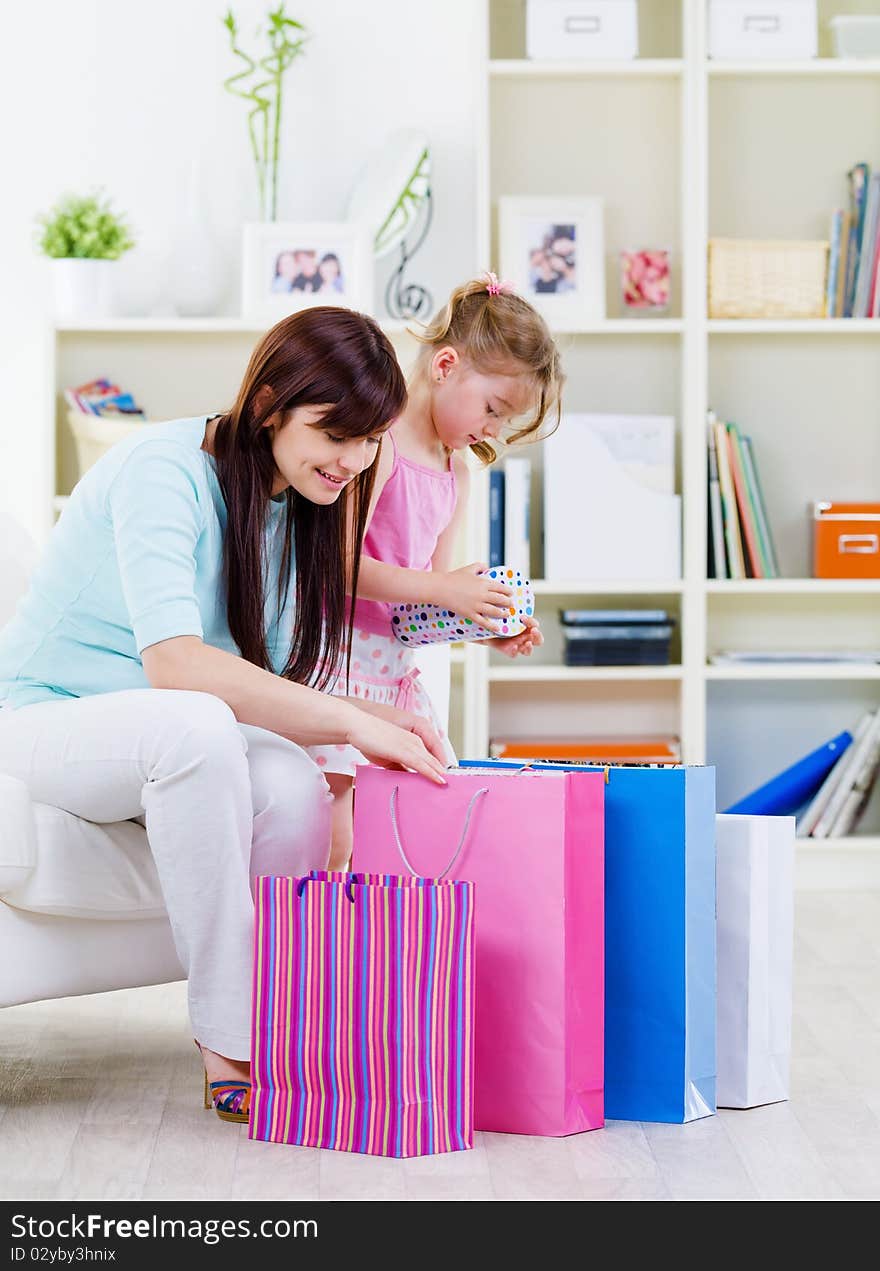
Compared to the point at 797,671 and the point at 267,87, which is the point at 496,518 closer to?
the point at 797,671

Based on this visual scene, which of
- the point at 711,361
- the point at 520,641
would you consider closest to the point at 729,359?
the point at 711,361

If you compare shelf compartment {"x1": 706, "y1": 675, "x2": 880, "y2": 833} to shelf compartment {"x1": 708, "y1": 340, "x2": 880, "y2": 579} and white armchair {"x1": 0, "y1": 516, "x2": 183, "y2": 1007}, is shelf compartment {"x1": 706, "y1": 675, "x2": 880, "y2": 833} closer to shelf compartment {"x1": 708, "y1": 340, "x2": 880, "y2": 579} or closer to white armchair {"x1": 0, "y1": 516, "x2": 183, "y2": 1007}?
shelf compartment {"x1": 708, "y1": 340, "x2": 880, "y2": 579}

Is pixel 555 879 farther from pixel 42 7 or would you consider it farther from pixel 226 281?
pixel 42 7

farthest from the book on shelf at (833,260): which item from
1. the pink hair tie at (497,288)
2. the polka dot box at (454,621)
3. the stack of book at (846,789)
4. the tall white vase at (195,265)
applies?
the polka dot box at (454,621)

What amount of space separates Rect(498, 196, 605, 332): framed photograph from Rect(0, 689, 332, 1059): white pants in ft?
6.51

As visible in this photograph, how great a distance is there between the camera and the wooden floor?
1.43m

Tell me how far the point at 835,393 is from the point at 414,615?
181 centimetres

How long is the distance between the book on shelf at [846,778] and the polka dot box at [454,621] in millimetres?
1565

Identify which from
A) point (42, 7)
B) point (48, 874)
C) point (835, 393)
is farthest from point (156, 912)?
point (42, 7)

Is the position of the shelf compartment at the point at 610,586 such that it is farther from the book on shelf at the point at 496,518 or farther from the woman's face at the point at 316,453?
the woman's face at the point at 316,453

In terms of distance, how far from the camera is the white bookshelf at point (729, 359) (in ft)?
11.4

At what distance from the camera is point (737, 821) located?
5.69ft

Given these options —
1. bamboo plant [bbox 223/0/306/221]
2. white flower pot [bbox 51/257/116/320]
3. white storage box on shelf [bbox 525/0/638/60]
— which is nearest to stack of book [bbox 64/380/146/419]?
white flower pot [bbox 51/257/116/320]

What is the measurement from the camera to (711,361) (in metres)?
3.51
